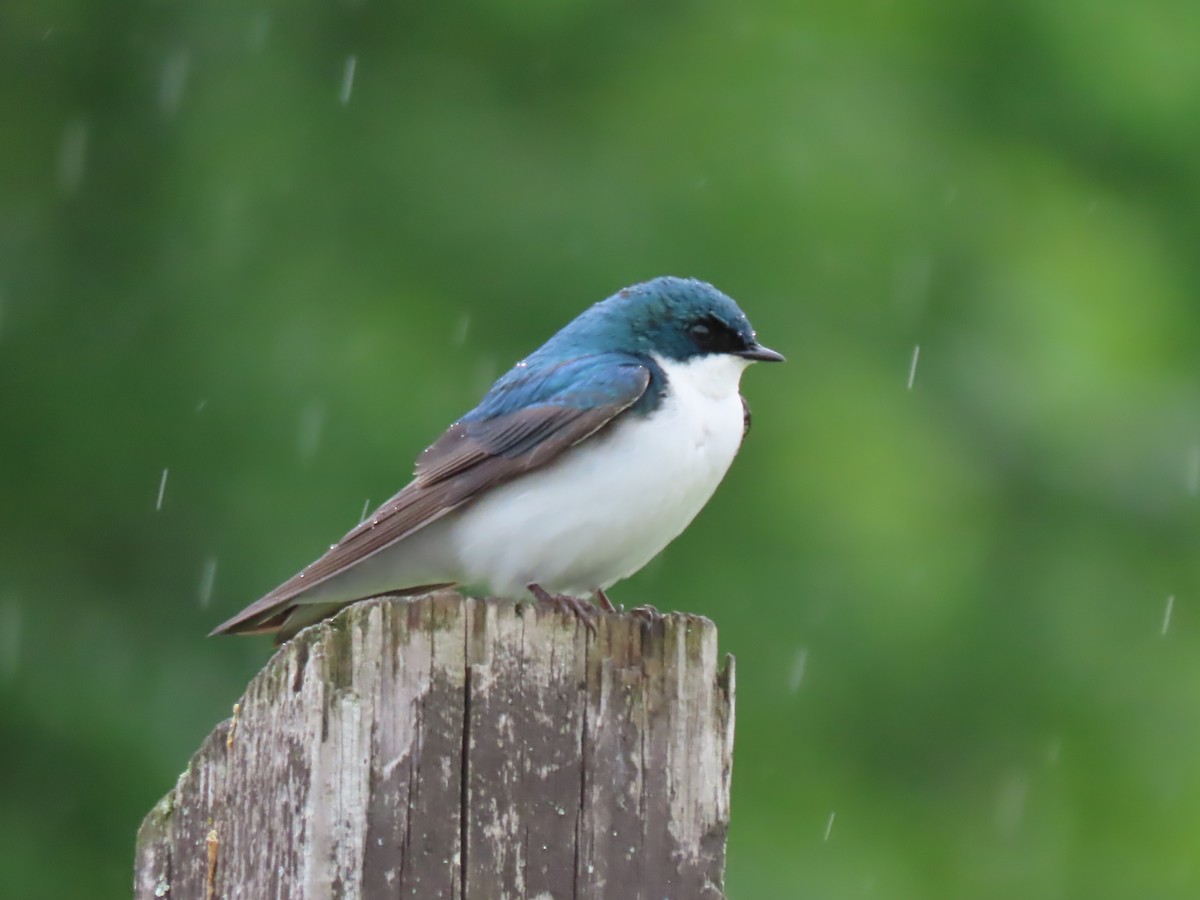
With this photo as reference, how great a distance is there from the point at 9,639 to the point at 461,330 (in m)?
1.63

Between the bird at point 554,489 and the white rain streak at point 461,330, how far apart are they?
2.15 m

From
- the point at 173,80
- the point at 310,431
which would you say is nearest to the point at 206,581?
the point at 310,431

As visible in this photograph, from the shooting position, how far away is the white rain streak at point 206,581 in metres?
5.66

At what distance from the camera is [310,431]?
558 centimetres

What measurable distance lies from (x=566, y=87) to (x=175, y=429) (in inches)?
69.8

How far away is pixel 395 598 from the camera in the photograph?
2.20m

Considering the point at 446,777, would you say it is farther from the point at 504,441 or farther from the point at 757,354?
the point at 757,354

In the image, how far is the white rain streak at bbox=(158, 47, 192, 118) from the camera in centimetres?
605

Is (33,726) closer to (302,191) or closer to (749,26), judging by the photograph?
(302,191)

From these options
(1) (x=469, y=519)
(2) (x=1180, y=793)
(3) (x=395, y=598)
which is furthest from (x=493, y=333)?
(3) (x=395, y=598)

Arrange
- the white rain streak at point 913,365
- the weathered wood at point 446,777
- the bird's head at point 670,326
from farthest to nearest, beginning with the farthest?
1. the white rain streak at point 913,365
2. the bird's head at point 670,326
3. the weathered wood at point 446,777

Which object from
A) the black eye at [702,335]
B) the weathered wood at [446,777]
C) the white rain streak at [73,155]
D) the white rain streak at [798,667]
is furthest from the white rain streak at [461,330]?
the weathered wood at [446,777]

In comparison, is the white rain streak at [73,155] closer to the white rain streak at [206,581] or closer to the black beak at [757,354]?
the white rain streak at [206,581]

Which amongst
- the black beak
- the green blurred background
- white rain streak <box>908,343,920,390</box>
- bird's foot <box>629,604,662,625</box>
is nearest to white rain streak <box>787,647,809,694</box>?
the green blurred background
